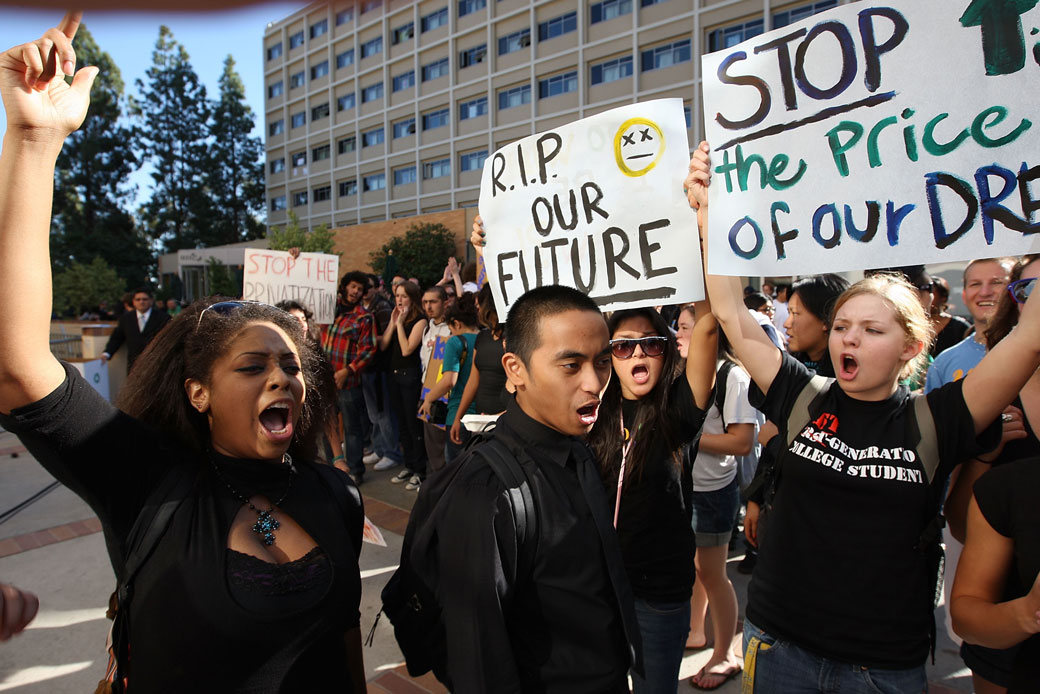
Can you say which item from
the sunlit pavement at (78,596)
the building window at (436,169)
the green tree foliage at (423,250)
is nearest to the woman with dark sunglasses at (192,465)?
the sunlit pavement at (78,596)

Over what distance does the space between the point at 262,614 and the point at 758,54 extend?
2.20 meters

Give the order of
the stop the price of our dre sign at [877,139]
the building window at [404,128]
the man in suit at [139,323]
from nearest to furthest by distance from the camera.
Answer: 1. the stop the price of our dre sign at [877,139]
2. the man in suit at [139,323]
3. the building window at [404,128]

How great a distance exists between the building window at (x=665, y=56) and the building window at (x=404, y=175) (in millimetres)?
18695

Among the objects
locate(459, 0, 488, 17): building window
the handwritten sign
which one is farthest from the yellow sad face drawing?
locate(459, 0, 488, 17): building window

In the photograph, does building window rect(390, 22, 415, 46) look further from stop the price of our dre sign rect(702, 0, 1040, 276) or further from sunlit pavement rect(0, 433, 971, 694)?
stop the price of our dre sign rect(702, 0, 1040, 276)

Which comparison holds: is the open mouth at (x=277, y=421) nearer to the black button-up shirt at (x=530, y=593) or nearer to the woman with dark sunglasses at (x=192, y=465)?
the woman with dark sunglasses at (x=192, y=465)

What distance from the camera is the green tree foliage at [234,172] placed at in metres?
63.0

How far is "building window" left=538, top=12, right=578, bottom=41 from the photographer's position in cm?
3638

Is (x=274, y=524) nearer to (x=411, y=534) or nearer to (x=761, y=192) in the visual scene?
(x=411, y=534)

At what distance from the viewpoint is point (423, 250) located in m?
35.5

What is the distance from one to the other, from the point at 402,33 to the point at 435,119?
7087 millimetres

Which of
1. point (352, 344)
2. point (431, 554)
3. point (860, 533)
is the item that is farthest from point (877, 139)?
point (352, 344)

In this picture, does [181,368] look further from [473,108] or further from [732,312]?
[473,108]

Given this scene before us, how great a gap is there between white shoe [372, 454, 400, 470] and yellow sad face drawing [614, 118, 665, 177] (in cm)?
514
